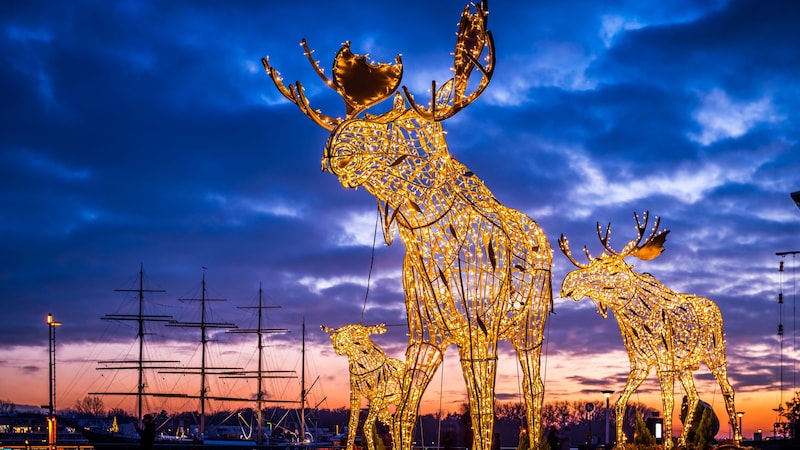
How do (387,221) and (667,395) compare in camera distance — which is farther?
→ (667,395)

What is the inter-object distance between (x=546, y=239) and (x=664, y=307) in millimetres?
3884

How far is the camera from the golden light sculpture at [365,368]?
45.8 ft

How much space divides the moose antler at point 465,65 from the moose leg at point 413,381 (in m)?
2.60

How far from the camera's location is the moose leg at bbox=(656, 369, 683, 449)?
46.6ft

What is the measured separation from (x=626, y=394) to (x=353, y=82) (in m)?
7.49

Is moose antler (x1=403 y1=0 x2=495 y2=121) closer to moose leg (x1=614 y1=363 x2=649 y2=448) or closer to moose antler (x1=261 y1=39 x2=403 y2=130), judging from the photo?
moose antler (x1=261 y1=39 x2=403 y2=130)

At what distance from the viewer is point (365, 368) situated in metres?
14.2

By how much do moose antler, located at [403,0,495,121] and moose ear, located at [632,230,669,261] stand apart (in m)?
5.04

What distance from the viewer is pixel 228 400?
64.2 metres

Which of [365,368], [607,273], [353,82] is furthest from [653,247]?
[353,82]

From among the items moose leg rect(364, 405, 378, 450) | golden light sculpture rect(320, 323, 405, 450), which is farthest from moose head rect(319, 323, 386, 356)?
moose leg rect(364, 405, 378, 450)

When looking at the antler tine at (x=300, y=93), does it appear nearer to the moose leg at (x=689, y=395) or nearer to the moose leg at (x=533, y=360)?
the moose leg at (x=533, y=360)

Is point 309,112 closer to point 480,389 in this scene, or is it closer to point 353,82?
point 353,82

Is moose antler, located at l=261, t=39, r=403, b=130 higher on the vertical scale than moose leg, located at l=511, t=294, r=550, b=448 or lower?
higher
